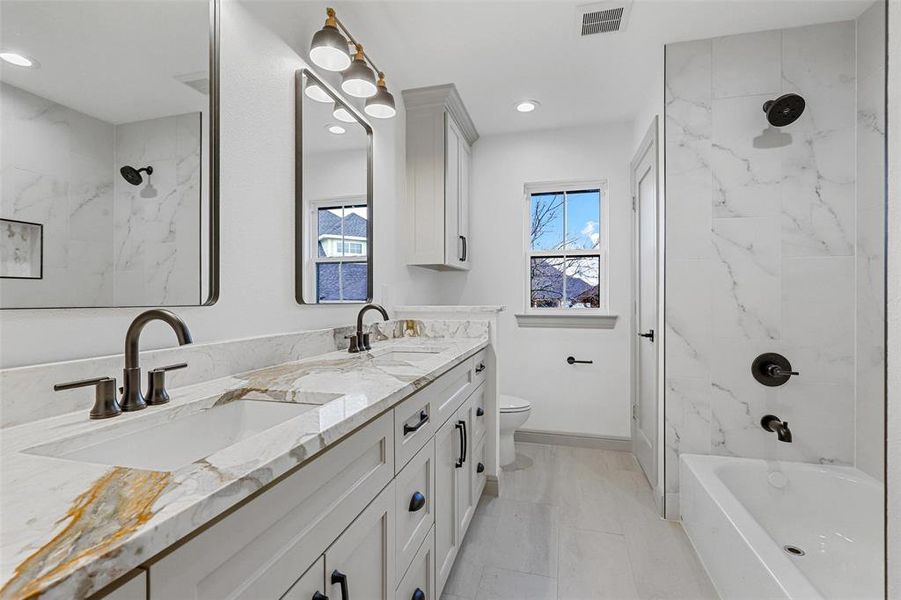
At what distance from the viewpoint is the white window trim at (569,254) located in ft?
10.3

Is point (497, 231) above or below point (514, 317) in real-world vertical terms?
above

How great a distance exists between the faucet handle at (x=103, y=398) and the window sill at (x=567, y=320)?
2742 mm

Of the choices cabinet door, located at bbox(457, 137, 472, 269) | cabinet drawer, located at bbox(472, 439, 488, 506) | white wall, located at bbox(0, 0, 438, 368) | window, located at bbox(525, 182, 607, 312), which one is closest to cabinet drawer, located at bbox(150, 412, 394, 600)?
white wall, located at bbox(0, 0, 438, 368)

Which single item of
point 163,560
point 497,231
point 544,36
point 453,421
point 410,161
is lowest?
point 453,421

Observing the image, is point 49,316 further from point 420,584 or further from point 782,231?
point 782,231

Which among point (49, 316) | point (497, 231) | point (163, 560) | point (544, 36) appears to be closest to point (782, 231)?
point (544, 36)

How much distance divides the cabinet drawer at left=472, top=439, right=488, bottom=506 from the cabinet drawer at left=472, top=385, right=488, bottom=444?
0.05 metres

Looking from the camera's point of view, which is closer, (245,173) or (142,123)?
(142,123)

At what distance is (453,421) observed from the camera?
1.59 metres

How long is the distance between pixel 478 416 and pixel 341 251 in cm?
108

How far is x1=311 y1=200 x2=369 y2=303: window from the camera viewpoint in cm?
178

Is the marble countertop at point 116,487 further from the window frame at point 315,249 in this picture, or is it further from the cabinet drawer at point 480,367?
the cabinet drawer at point 480,367

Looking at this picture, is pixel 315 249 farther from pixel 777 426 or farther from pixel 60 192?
pixel 777 426

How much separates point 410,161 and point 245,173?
4.93ft
